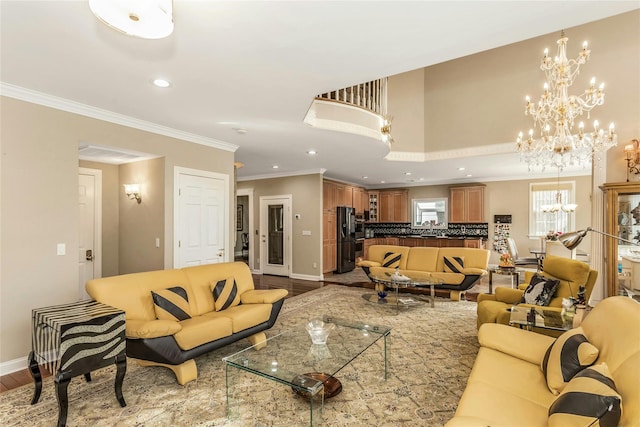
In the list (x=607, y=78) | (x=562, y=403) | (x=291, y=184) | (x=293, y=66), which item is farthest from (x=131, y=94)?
(x=607, y=78)

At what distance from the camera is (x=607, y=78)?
198 inches

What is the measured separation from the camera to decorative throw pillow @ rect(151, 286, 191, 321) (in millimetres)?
2951

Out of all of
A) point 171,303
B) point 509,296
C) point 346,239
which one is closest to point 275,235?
point 346,239

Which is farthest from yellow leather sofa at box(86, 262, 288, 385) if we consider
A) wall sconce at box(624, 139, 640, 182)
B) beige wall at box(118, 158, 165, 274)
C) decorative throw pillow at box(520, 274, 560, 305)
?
wall sconce at box(624, 139, 640, 182)

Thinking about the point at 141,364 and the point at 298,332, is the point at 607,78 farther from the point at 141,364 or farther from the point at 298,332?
the point at 141,364

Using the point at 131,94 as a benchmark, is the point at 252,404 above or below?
below

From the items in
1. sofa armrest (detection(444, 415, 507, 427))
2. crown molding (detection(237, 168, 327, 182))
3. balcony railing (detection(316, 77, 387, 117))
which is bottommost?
sofa armrest (detection(444, 415, 507, 427))

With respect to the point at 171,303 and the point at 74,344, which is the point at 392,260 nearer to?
the point at 171,303

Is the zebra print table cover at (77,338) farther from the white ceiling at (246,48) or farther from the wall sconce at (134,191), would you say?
the wall sconce at (134,191)

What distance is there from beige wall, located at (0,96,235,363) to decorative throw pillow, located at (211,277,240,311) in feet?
4.91

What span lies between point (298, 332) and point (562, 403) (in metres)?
2.08

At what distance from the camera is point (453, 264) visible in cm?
580

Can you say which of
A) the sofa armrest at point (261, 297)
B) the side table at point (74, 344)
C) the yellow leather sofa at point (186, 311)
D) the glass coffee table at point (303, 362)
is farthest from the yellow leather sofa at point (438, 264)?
the side table at point (74, 344)

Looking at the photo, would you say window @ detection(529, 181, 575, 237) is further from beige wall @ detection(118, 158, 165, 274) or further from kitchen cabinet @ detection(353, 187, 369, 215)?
beige wall @ detection(118, 158, 165, 274)
